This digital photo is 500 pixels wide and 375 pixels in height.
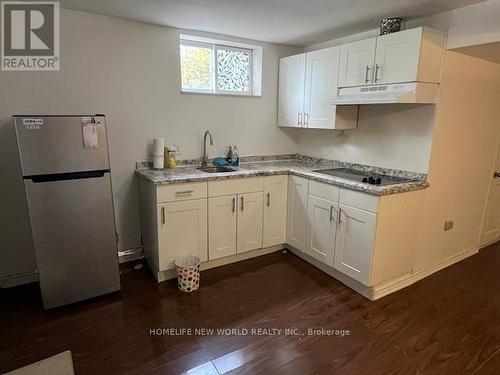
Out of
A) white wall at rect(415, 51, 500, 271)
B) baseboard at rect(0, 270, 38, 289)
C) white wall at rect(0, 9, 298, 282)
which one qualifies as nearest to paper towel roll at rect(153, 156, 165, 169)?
white wall at rect(0, 9, 298, 282)

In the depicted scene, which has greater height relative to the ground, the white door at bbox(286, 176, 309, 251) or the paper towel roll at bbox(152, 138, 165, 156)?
the paper towel roll at bbox(152, 138, 165, 156)

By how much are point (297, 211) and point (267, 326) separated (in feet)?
4.26

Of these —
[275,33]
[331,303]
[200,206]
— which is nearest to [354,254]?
[331,303]

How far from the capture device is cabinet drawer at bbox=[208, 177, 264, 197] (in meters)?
2.82

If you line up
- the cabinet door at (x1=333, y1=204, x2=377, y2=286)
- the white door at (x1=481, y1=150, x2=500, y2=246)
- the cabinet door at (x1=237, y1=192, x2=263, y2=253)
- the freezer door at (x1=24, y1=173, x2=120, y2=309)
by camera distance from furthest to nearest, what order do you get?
the white door at (x1=481, y1=150, x2=500, y2=246)
the cabinet door at (x1=237, y1=192, x2=263, y2=253)
the cabinet door at (x1=333, y1=204, x2=377, y2=286)
the freezer door at (x1=24, y1=173, x2=120, y2=309)

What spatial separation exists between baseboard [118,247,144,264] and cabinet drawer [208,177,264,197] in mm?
1057

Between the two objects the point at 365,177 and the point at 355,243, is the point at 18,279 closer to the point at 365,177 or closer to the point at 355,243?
the point at 355,243

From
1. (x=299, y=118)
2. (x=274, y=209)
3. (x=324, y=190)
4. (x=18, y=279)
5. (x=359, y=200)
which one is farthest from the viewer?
(x=299, y=118)

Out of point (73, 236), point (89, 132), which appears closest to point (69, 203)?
point (73, 236)

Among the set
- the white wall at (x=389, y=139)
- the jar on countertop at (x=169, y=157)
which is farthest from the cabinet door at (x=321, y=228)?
the jar on countertop at (x=169, y=157)

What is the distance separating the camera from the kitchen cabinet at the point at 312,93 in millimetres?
3014

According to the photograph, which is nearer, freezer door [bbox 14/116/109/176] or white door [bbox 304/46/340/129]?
freezer door [bbox 14/116/109/176]

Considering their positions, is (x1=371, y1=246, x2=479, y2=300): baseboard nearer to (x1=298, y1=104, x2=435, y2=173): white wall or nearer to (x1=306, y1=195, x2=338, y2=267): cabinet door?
(x1=306, y1=195, x2=338, y2=267): cabinet door

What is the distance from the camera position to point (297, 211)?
125 inches
